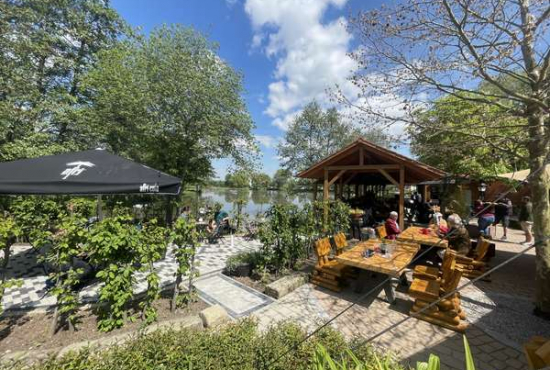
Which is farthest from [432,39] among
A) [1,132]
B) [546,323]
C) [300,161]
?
[300,161]

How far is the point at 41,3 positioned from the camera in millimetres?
9211

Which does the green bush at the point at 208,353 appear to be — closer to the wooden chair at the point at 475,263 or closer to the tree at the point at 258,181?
the wooden chair at the point at 475,263

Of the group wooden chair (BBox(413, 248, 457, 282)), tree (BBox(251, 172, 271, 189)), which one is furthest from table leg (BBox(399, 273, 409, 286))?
tree (BBox(251, 172, 271, 189))

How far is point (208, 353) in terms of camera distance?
1.98 m

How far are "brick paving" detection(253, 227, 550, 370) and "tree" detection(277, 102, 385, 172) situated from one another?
73.4 feet

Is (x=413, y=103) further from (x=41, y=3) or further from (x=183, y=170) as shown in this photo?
(x=41, y=3)

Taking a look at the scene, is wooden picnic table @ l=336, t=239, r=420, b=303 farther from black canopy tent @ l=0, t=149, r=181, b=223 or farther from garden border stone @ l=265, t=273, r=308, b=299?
black canopy tent @ l=0, t=149, r=181, b=223

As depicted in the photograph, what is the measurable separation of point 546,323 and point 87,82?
15.8 metres

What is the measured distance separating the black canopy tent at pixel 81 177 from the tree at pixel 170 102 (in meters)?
6.35

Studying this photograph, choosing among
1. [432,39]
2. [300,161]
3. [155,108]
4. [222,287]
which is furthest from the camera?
[300,161]

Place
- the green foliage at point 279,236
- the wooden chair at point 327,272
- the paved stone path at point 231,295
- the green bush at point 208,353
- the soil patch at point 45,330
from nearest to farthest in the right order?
the green bush at point 208,353, the soil patch at point 45,330, the paved stone path at point 231,295, the wooden chair at point 327,272, the green foliage at point 279,236

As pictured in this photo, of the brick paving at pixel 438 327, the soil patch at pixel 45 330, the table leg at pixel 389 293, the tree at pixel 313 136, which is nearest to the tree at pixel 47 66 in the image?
the soil patch at pixel 45 330

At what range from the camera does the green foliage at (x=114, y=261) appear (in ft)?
9.12

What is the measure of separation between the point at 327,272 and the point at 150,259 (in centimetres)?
335
